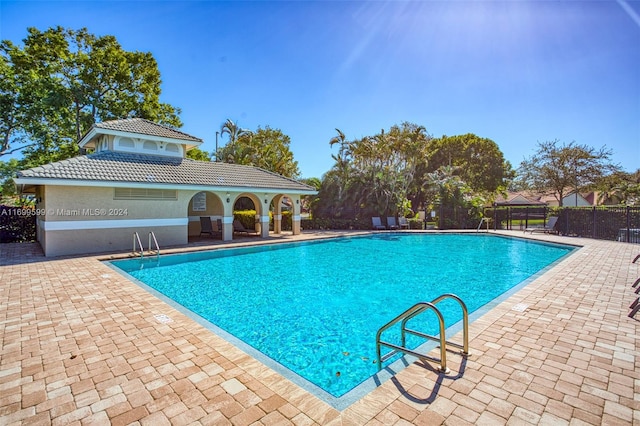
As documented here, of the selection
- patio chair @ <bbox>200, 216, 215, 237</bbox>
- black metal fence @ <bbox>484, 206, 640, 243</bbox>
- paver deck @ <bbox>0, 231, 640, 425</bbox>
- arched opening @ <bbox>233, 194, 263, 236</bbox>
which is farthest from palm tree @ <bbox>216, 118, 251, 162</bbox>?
paver deck @ <bbox>0, 231, 640, 425</bbox>

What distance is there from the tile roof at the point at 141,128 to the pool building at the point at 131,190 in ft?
0.14

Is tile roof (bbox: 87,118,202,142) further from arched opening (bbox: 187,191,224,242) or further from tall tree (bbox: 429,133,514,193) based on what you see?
tall tree (bbox: 429,133,514,193)

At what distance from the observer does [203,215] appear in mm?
21781

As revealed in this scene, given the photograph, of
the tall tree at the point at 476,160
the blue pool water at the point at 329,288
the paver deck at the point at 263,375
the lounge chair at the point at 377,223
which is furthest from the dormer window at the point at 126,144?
the tall tree at the point at 476,160

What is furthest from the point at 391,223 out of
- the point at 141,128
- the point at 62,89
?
the point at 62,89

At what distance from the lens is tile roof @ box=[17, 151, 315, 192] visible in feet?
44.5

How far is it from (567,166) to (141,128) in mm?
40315

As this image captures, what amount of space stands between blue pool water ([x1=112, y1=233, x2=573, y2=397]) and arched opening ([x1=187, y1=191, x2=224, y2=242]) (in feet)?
17.7

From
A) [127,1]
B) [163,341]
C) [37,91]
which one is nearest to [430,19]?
[127,1]

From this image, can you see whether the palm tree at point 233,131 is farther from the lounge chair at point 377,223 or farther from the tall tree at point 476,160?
the tall tree at point 476,160

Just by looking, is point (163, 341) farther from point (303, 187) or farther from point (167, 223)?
point (303, 187)

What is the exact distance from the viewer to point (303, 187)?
71.7 ft

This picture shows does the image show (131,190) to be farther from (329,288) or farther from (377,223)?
(377,223)

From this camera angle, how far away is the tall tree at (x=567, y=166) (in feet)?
106
